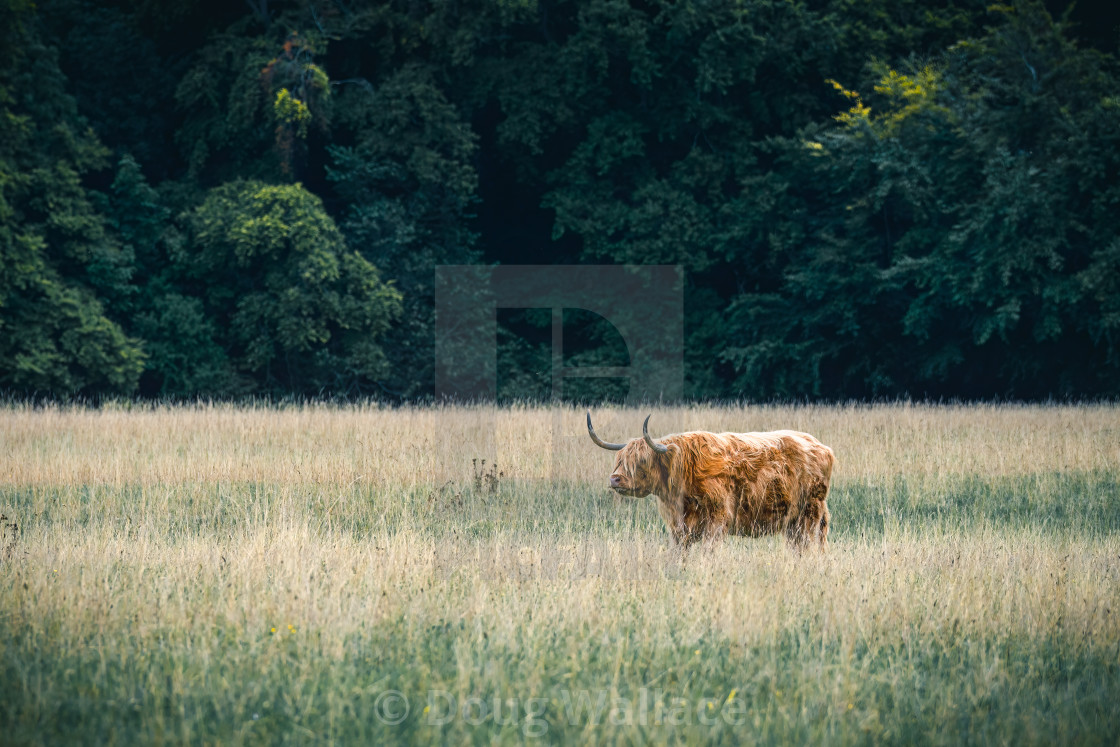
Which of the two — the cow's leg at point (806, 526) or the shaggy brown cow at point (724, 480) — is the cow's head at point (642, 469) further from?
the cow's leg at point (806, 526)

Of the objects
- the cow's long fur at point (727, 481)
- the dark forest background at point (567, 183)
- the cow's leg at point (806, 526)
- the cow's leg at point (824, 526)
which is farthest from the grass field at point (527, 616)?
the dark forest background at point (567, 183)

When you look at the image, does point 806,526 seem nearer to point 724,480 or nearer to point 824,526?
point 824,526

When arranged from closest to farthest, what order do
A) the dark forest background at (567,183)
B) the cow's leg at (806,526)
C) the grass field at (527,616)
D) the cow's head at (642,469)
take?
the grass field at (527,616), the cow's head at (642,469), the cow's leg at (806,526), the dark forest background at (567,183)

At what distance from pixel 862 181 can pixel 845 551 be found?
19045 millimetres

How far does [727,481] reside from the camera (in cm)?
766

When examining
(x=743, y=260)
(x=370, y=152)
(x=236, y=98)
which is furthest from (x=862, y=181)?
(x=236, y=98)

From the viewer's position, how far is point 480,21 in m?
25.1

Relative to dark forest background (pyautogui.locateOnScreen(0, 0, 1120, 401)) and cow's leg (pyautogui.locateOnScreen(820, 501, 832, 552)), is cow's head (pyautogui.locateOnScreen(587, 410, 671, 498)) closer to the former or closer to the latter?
cow's leg (pyautogui.locateOnScreen(820, 501, 832, 552))

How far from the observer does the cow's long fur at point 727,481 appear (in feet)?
24.9

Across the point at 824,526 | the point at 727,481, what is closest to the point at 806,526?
the point at 824,526

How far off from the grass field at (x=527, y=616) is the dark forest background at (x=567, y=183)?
12876 mm

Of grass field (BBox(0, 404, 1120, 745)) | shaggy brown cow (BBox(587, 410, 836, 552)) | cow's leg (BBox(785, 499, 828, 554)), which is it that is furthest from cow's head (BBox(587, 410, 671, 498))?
cow's leg (BBox(785, 499, 828, 554))

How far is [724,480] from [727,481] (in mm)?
29

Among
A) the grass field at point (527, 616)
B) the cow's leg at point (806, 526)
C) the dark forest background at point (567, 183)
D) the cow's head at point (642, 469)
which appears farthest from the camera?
the dark forest background at point (567, 183)
